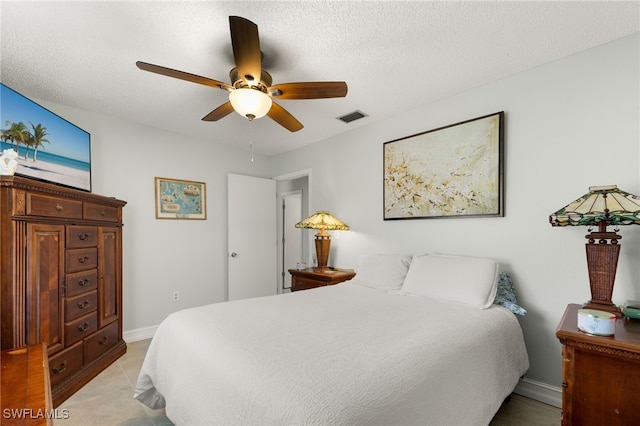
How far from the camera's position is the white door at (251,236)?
4.06 meters

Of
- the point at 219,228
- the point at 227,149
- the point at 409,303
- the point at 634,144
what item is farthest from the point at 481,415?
the point at 227,149

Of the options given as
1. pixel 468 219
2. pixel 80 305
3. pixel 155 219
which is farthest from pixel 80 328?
pixel 468 219

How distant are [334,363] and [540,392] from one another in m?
1.91

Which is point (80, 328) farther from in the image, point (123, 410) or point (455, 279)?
point (455, 279)

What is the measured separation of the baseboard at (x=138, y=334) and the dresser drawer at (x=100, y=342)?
0.42m

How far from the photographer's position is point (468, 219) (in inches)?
97.5

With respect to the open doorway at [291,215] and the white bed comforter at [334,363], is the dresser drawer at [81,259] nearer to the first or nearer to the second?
the white bed comforter at [334,363]

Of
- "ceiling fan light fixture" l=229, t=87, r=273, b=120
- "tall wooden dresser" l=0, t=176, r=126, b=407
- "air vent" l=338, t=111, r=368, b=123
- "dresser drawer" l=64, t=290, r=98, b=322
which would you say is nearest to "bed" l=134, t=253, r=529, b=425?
"tall wooden dresser" l=0, t=176, r=126, b=407

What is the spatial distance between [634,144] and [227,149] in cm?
403

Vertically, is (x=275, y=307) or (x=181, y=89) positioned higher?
(x=181, y=89)

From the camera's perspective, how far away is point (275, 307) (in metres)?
1.95

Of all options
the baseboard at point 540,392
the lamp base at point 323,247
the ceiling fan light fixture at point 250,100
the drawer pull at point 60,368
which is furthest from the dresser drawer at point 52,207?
the baseboard at point 540,392

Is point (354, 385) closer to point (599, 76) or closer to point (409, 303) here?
point (409, 303)

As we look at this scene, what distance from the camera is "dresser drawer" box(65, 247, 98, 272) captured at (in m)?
2.23
